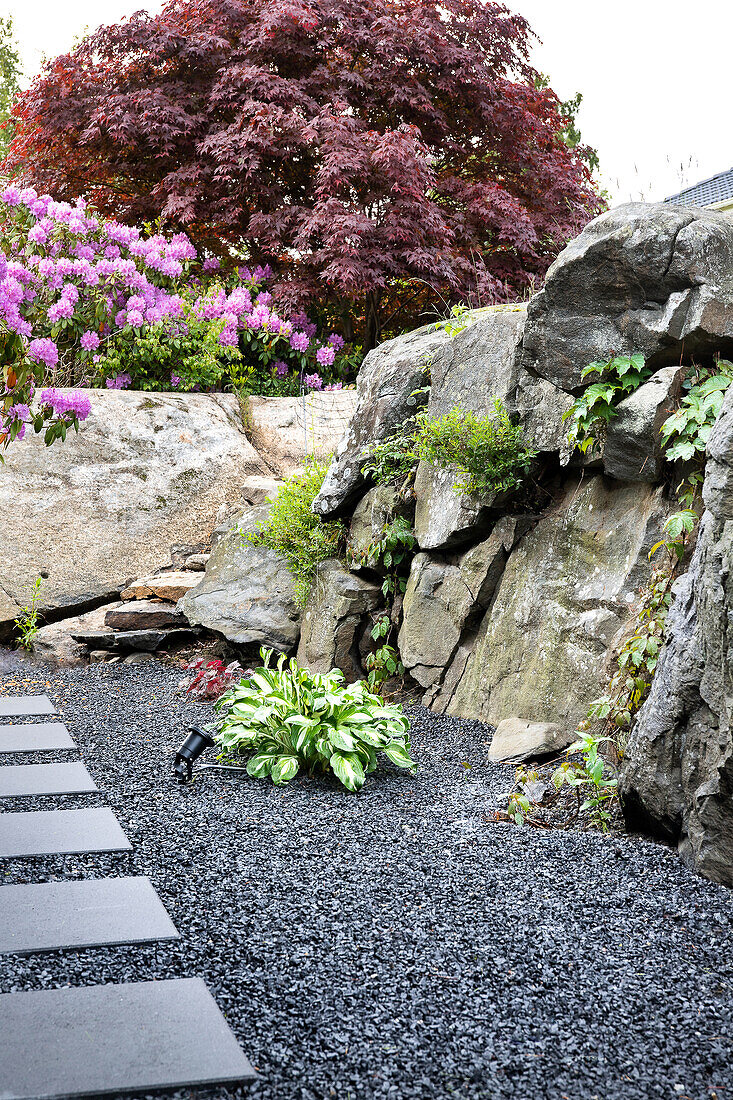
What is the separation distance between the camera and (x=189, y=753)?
130 inches

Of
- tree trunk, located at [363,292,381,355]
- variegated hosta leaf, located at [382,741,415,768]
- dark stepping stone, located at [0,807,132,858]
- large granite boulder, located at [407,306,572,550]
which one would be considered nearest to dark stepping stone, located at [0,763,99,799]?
dark stepping stone, located at [0,807,132,858]

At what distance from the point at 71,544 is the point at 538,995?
535cm

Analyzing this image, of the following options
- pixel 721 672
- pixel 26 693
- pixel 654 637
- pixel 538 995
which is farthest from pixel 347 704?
pixel 26 693

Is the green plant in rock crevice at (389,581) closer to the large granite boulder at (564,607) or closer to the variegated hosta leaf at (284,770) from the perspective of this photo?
the large granite boulder at (564,607)

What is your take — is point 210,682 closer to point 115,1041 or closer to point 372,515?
point 372,515

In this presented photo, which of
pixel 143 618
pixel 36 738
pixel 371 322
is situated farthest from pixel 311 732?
pixel 371 322

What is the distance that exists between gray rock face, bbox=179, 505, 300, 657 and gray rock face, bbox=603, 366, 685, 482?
2492 mm

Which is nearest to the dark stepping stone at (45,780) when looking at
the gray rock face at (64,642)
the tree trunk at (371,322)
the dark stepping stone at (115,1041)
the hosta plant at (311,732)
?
the hosta plant at (311,732)

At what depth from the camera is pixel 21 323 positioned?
18.6 ft

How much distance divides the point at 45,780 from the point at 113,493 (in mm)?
3757

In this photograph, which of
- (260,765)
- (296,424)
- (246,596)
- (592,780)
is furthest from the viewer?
(296,424)

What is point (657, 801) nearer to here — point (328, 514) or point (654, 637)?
point (654, 637)

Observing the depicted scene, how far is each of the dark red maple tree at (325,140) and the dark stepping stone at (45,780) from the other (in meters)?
5.44

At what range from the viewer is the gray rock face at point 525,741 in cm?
344
